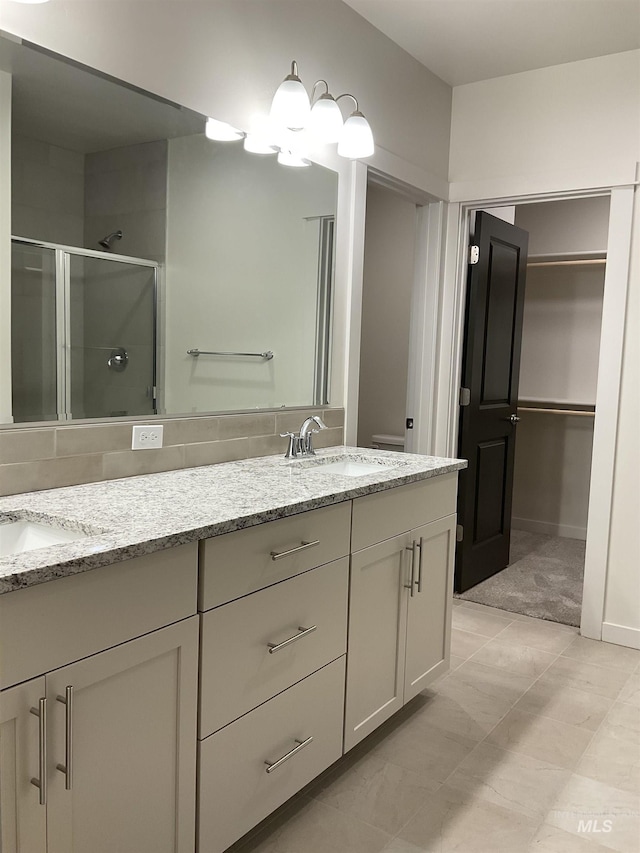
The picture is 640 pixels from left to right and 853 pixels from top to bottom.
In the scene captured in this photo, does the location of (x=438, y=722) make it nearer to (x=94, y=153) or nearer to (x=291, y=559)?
(x=291, y=559)

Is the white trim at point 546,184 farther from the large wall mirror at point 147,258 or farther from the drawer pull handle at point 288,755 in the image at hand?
the drawer pull handle at point 288,755

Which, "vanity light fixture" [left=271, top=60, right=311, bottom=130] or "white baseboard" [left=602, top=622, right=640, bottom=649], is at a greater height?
"vanity light fixture" [left=271, top=60, right=311, bottom=130]

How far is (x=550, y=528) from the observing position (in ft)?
16.7

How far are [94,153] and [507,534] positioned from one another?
10.5 feet

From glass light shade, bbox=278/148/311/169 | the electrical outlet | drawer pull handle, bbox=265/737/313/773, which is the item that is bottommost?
drawer pull handle, bbox=265/737/313/773

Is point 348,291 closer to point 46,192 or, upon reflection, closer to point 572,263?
point 46,192

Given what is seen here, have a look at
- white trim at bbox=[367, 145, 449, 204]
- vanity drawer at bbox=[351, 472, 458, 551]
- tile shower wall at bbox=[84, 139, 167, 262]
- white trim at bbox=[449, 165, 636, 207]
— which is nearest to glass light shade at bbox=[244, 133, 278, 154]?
tile shower wall at bbox=[84, 139, 167, 262]

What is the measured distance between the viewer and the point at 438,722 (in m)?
2.46

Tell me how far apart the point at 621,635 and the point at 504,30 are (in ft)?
8.80

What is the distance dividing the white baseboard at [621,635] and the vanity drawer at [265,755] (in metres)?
1.75

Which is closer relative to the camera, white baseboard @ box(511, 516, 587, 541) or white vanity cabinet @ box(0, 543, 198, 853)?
white vanity cabinet @ box(0, 543, 198, 853)

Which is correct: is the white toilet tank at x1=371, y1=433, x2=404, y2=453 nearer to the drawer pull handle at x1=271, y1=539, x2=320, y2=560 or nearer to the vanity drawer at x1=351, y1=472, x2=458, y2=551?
the vanity drawer at x1=351, y1=472, x2=458, y2=551

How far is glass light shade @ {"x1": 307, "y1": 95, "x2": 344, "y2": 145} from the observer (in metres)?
2.44

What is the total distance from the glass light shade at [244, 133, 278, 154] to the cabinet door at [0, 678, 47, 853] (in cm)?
186
